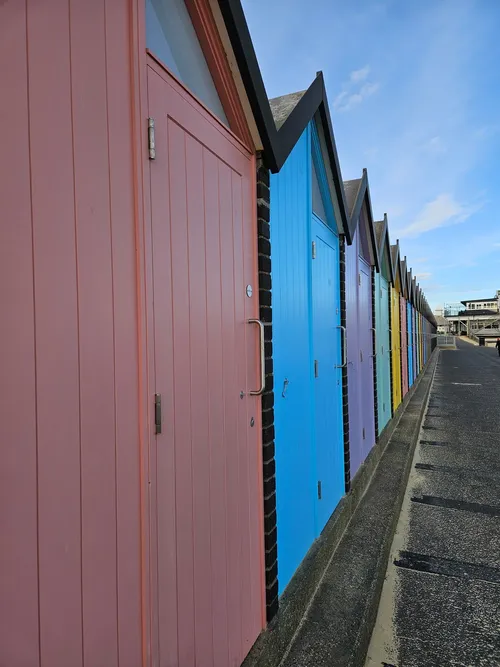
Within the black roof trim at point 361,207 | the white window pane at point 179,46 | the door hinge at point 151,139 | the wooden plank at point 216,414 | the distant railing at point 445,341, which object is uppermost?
the black roof trim at point 361,207

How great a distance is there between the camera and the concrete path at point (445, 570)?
246cm

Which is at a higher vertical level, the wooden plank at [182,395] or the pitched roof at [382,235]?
the pitched roof at [382,235]

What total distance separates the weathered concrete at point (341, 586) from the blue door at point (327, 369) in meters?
0.24

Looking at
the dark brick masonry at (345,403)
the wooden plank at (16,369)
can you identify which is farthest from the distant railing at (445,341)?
the wooden plank at (16,369)

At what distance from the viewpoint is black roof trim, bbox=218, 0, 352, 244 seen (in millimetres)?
1871

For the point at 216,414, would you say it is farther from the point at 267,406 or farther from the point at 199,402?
the point at 267,406

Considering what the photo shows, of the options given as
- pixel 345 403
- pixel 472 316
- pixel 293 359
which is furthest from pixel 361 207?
pixel 472 316

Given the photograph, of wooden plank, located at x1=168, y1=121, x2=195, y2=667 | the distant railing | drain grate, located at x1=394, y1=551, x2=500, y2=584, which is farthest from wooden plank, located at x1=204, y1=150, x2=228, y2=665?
the distant railing

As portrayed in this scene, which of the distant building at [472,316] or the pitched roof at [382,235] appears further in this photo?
the distant building at [472,316]

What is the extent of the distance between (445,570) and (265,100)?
3518 millimetres

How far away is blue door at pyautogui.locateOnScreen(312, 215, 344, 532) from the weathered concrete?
0.24 meters

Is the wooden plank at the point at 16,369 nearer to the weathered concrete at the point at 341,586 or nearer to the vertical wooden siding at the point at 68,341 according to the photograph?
the vertical wooden siding at the point at 68,341

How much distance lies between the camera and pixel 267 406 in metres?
2.35

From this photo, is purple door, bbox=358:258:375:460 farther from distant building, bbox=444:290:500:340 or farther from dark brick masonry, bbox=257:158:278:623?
distant building, bbox=444:290:500:340
